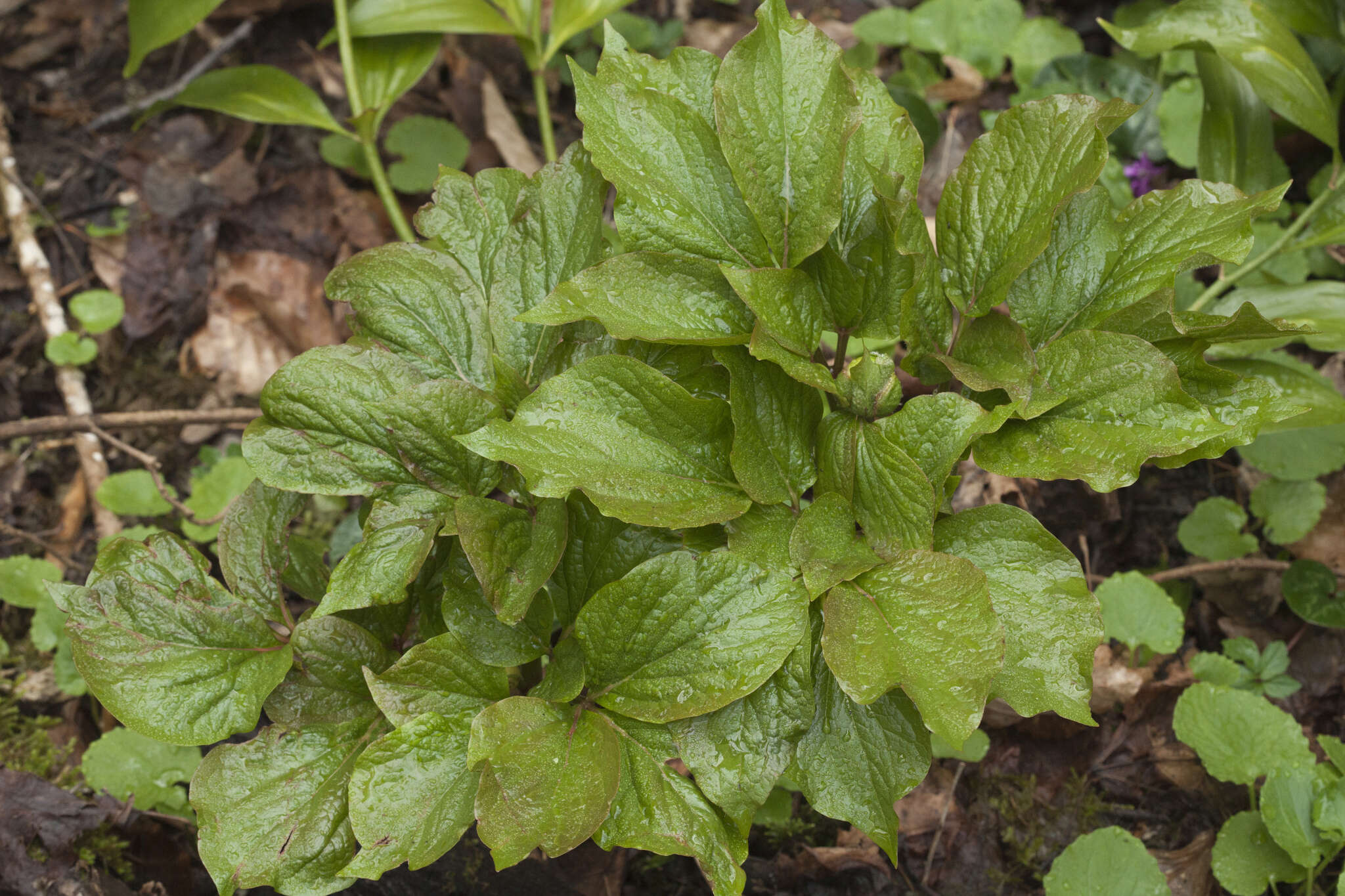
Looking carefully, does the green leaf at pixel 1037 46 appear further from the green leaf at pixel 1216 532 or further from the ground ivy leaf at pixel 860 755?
the ground ivy leaf at pixel 860 755

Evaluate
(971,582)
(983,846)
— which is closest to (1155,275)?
(971,582)

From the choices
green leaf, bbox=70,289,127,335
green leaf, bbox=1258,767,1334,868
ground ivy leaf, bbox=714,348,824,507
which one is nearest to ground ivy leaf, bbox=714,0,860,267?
ground ivy leaf, bbox=714,348,824,507

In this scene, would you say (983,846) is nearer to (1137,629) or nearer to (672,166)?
(1137,629)

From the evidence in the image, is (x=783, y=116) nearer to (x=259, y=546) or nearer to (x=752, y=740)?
(x=752, y=740)

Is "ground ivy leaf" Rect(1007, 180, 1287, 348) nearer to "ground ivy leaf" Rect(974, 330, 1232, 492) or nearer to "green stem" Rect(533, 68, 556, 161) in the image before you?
"ground ivy leaf" Rect(974, 330, 1232, 492)

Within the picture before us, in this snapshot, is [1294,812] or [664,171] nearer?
[664,171]

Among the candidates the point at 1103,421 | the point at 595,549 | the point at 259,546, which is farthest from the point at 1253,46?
the point at 259,546

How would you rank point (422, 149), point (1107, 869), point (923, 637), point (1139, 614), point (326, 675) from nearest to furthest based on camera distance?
point (923, 637)
point (326, 675)
point (1107, 869)
point (1139, 614)
point (422, 149)
